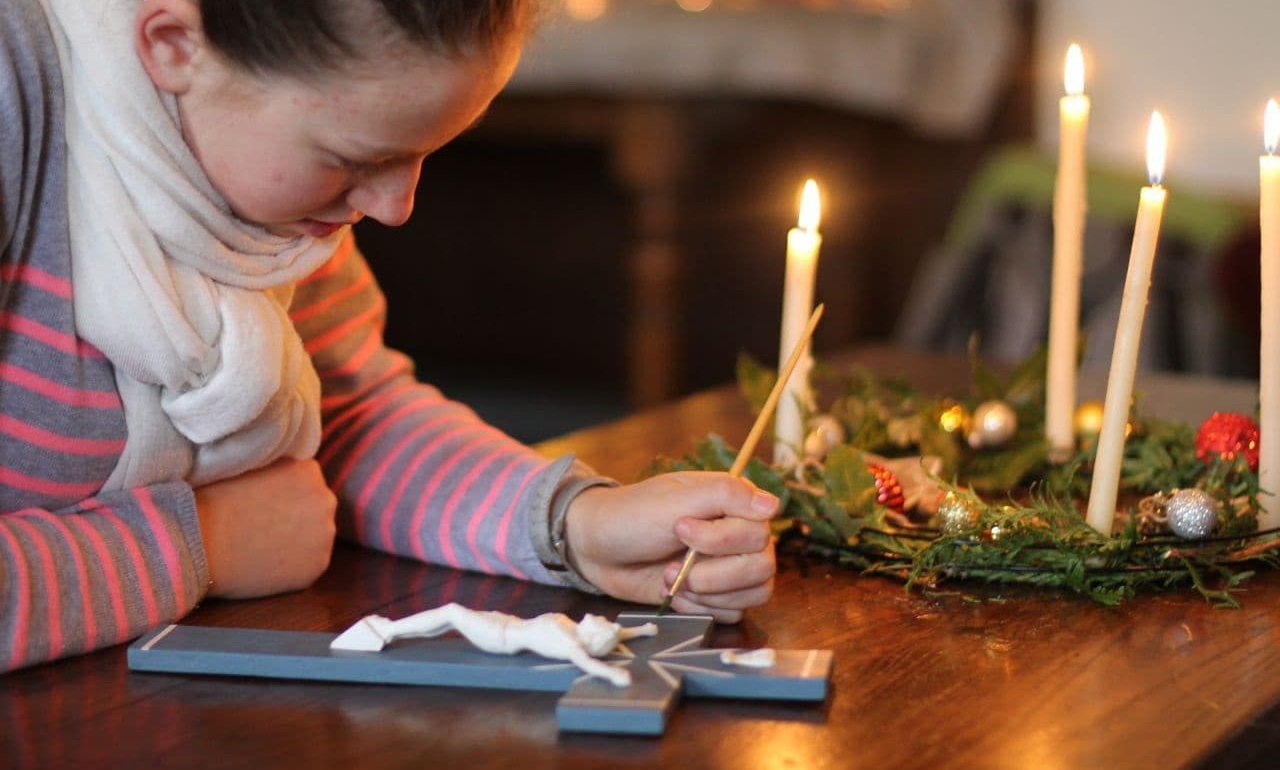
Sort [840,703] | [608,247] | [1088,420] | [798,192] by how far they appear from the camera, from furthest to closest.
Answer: [608,247] < [798,192] < [1088,420] < [840,703]

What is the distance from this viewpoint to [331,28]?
28.3 inches

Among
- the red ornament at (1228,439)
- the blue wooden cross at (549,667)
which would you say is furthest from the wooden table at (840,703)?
the red ornament at (1228,439)

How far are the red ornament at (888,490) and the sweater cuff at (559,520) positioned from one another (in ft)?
0.50

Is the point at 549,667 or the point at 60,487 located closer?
the point at 549,667

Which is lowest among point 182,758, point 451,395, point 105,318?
point 451,395

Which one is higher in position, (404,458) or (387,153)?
(387,153)

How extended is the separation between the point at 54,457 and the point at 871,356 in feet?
2.82

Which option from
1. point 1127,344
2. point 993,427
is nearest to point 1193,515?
point 1127,344

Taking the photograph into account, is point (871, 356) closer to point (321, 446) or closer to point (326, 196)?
point (321, 446)

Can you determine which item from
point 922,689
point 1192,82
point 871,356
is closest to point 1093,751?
point 922,689

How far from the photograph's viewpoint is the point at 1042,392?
113 centimetres

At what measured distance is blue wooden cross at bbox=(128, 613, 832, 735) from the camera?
2.06ft

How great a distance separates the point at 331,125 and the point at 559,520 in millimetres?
242

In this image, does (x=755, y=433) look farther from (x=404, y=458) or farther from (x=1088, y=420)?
(x=1088, y=420)
